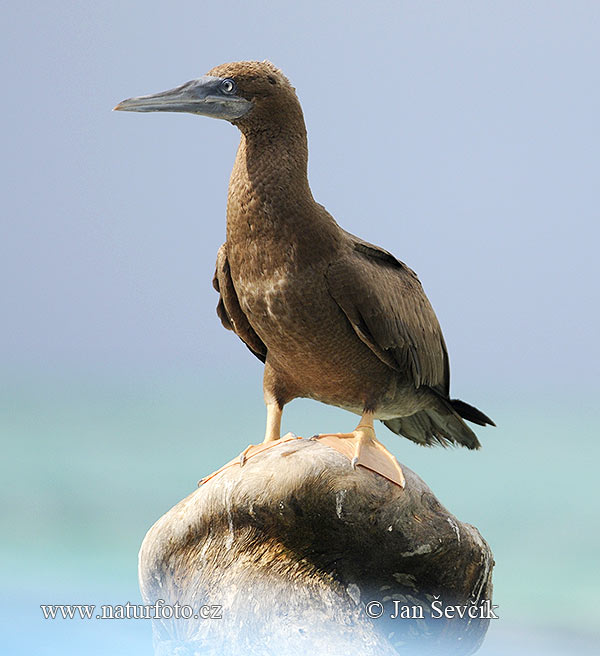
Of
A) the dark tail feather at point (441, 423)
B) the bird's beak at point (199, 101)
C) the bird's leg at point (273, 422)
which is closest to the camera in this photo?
the bird's beak at point (199, 101)

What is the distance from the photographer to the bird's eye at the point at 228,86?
4.90m

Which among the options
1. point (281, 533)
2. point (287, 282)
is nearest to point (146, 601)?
point (281, 533)

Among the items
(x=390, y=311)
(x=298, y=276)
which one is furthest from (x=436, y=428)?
(x=298, y=276)

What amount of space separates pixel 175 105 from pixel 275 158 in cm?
52

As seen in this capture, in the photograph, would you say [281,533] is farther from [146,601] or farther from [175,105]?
[175,105]

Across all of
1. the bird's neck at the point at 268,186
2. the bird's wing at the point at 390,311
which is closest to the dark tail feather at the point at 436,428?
the bird's wing at the point at 390,311

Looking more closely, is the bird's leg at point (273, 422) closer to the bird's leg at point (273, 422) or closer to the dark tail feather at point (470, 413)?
the bird's leg at point (273, 422)

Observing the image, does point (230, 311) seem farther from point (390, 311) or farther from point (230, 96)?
point (230, 96)

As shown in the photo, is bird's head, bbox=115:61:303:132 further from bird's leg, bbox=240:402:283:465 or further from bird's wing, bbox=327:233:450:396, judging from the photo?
bird's leg, bbox=240:402:283:465

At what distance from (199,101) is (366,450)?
1.81 m

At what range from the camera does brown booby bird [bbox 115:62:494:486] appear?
4914 mm

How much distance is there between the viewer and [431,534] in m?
5.09

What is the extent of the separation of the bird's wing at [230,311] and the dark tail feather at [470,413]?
3.48 feet

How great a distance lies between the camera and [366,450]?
16.8 feet
